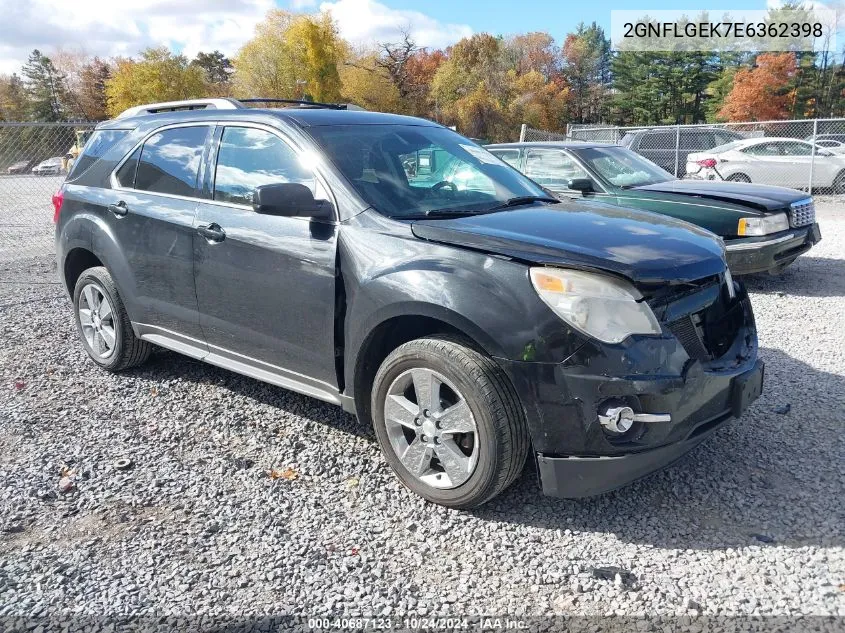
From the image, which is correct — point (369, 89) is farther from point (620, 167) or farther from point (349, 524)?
point (349, 524)

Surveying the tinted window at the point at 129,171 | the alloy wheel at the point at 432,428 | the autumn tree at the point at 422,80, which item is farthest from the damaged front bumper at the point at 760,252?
the autumn tree at the point at 422,80

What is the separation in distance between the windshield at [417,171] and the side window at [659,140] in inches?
591

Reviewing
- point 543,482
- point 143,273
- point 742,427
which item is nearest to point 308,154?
point 143,273

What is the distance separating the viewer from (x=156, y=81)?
214ft

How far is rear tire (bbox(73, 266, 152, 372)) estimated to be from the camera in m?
4.83

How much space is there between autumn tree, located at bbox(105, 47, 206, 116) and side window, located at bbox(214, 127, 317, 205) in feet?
219

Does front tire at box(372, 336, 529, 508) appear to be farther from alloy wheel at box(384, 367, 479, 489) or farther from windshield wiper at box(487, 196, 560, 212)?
windshield wiper at box(487, 196, 560, 212)

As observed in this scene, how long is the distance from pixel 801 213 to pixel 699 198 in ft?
3.90

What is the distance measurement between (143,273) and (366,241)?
75.3 inches

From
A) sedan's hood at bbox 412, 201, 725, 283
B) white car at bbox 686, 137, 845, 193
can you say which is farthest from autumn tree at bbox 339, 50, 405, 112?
sedan's hood at bbox 412, 201, 725, 283

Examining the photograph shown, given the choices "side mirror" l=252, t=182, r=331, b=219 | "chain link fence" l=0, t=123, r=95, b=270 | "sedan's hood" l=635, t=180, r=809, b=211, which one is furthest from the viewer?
"chain link fence" l=0, t=123, r=95, b=270

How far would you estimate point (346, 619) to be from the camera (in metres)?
2.51

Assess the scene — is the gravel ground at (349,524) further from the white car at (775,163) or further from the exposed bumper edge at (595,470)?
the white car at (775,163)

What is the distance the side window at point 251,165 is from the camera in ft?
12.3
